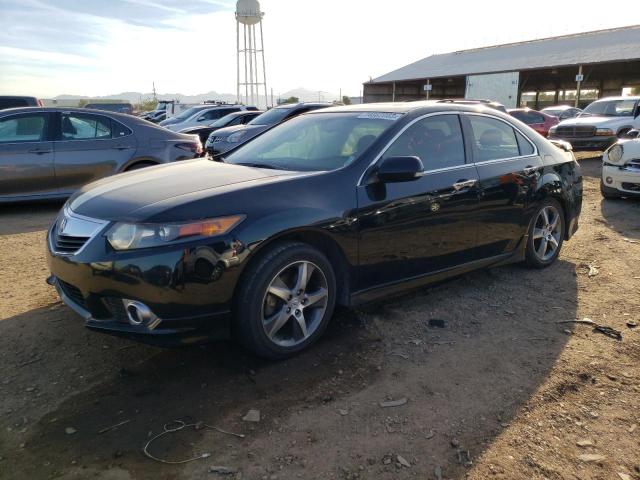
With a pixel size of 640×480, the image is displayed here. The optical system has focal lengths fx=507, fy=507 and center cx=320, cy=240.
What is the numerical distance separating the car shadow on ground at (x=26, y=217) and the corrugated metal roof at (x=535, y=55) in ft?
92.9

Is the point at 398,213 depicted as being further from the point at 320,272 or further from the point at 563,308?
the point at 563,308

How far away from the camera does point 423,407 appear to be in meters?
2.76

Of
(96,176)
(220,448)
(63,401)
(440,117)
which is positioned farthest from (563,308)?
(96,176)

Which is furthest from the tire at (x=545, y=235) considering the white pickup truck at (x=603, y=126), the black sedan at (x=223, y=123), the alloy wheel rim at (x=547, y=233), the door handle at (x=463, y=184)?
the black sedan at (x=223, y=123)

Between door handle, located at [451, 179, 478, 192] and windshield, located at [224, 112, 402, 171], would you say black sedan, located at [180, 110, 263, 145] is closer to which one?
windshield, located at [224, 112, 402, 171]

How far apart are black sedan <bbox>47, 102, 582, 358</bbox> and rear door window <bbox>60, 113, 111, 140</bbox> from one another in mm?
4129

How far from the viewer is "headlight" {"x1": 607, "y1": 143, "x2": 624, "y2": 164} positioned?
7953mm

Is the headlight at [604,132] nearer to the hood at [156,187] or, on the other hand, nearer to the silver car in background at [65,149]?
the silver car in background at [65,149]

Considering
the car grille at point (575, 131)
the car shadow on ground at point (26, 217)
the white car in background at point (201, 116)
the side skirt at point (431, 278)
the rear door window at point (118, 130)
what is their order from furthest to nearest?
the white car in background at point (201, 116) → the car grille at point (575, 131) → the rear door window at point (118, 130) → the car shadow on ground at point (26, 217) → the side skirt at point (431, 278)

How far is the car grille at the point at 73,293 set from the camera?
9.84ft

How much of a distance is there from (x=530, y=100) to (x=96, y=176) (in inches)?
2365

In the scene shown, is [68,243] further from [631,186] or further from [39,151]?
[631,186]

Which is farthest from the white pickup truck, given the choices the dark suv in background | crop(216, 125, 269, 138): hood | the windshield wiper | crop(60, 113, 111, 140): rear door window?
the dark suv in background

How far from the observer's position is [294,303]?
319 cm
